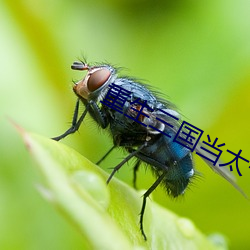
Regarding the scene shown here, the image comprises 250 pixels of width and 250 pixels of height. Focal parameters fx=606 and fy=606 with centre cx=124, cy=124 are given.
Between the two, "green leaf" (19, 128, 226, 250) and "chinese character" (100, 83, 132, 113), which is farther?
"chinese character" (100, 83, 132, 113)

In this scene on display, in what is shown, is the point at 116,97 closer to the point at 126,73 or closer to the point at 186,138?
the point at 186,138

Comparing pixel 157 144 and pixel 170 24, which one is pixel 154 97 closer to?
pixel 157 144

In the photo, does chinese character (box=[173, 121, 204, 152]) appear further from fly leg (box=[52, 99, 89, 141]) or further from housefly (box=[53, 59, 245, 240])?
fly leg (box=[52, 99, 89, 141])

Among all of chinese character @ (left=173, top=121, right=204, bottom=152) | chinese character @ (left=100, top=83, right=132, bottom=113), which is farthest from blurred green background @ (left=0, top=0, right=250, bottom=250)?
chinese character @ (left=100, top=83, right=132, bottom=113)

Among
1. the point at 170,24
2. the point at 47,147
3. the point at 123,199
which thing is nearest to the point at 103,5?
the point at 170,24

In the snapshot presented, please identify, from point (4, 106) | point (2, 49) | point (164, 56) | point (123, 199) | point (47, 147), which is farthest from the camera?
point (164, 56)
